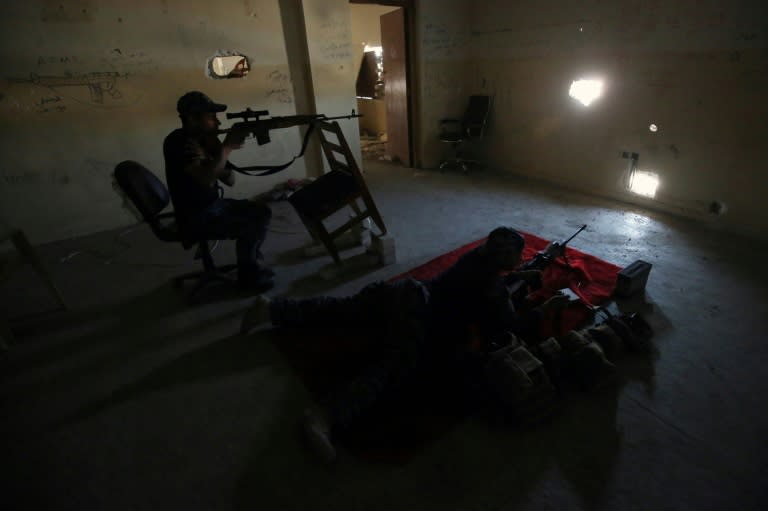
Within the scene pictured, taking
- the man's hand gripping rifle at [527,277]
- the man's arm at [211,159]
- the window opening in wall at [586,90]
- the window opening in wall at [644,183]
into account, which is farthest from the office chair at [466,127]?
the man's arm at [211,159]

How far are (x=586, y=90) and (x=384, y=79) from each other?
3164 mm

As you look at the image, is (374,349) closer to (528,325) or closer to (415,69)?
(528,325)

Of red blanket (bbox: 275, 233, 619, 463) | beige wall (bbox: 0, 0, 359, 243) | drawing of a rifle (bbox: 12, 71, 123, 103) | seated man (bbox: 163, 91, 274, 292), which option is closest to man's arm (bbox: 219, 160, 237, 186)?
seated man (bbox: 163, 91, 274, 292)

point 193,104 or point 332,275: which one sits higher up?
point 193,104

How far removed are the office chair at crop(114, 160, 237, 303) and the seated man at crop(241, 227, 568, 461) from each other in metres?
1.46

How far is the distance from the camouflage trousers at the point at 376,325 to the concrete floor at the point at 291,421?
0.72ft

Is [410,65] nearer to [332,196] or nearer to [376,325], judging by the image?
[332,196]

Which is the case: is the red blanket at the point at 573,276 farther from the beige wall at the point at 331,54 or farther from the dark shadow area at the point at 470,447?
the beige wall at the point at 331,54

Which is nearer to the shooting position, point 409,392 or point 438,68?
point 409,392

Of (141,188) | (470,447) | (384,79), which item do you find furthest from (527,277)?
(384,79)

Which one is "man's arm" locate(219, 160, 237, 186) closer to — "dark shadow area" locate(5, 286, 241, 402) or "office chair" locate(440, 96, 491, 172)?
"dark shadow area" locate(5, 286, 241, 402)

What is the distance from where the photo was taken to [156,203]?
266 centimetres

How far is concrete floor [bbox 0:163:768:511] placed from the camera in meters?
1.58

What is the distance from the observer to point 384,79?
21.1 feet
